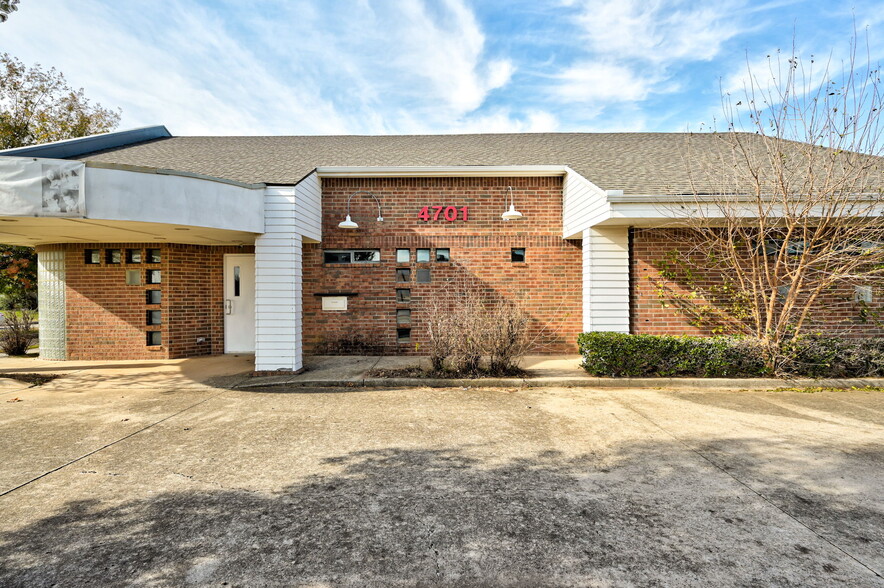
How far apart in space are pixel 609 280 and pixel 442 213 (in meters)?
4.16

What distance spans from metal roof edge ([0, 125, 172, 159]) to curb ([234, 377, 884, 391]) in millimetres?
5902

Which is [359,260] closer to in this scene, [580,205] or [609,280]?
[580,205]

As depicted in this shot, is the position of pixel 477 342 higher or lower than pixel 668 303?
lower

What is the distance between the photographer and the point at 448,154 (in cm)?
1085

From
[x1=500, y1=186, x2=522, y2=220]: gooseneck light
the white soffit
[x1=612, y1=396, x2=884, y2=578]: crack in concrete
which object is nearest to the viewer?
[x1=612, y1=396, x2=884, y2=578]: crack in concrete

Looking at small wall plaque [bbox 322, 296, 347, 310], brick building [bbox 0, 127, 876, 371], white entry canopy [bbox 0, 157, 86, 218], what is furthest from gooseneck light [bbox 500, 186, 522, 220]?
white entry canopy [bbox 0, 157, 86, 218]

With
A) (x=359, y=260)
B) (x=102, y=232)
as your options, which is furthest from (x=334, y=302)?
(x=102, y=232)

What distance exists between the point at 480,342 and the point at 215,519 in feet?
16.5

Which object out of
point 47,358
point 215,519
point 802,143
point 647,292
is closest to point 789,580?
point 215,519

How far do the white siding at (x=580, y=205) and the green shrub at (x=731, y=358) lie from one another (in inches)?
96.8

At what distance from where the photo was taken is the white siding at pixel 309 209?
26.4ft

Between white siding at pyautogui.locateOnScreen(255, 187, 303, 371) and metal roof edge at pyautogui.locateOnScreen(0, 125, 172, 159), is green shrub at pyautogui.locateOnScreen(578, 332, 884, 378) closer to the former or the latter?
white siding at pyautogui.locateOnScreen(255, 187, 303, 371)

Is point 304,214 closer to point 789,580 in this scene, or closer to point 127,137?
point 127,137

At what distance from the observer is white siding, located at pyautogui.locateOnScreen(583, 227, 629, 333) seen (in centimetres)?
817
